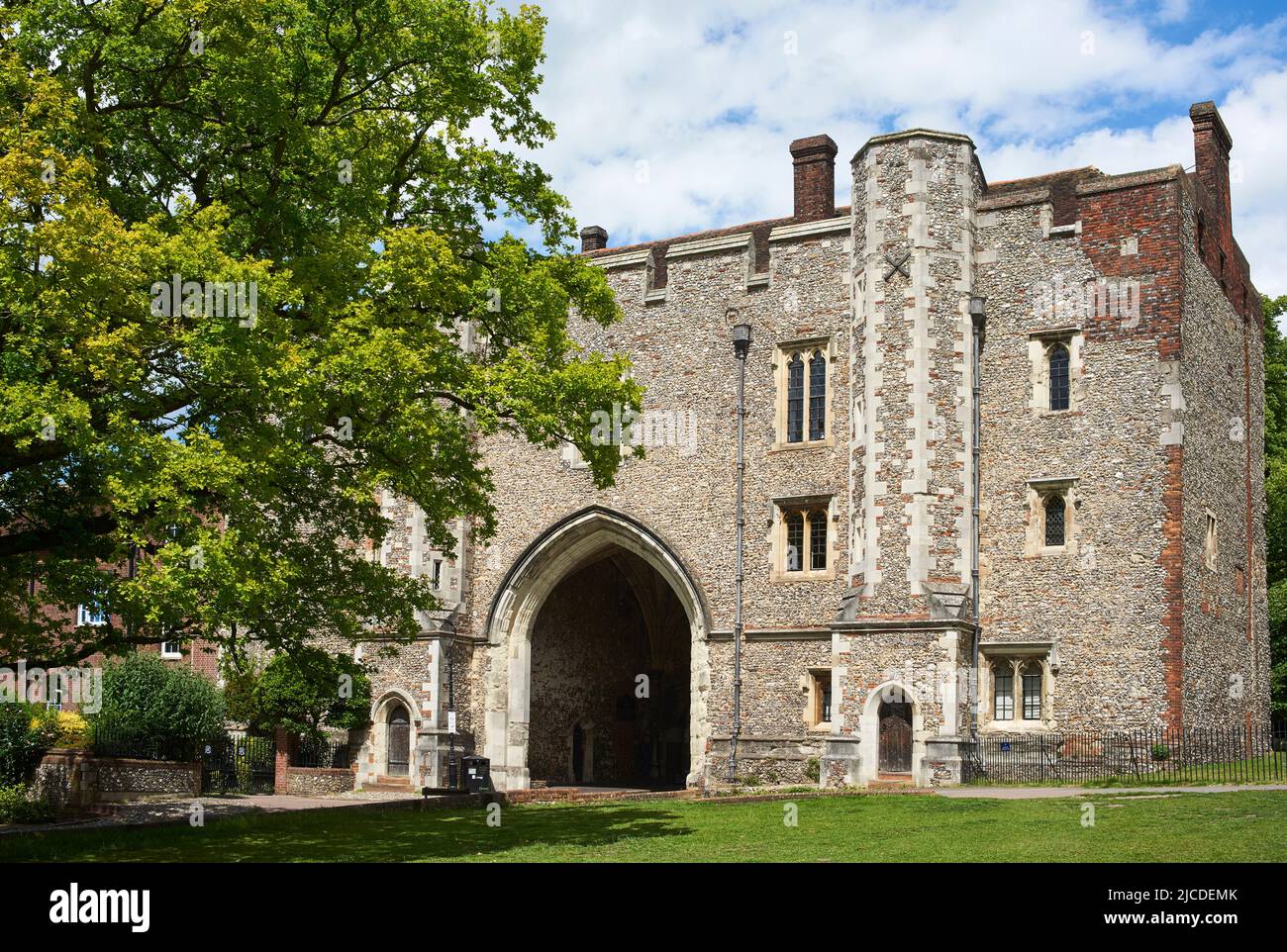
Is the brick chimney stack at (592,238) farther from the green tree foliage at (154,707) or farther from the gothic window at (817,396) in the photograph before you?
the green tree foliage at (154,707)

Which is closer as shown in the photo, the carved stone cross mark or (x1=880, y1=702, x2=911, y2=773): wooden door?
(x1=880, y1=702, x2=911, y2=773): wooden door

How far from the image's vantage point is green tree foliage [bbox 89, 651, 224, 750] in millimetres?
23016

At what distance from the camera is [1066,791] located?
19781 millimetres

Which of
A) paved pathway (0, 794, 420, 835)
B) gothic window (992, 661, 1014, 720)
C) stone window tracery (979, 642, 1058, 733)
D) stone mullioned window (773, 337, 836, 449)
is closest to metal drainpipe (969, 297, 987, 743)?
stone window tracery (979, 642, 1058, 733)

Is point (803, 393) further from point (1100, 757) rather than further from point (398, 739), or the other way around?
point (398, 739)

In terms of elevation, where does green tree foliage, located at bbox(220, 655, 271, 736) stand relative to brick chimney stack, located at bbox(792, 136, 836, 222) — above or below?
below

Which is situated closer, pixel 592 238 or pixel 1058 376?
pixel 1058 376

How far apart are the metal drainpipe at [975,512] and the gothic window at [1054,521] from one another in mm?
1215

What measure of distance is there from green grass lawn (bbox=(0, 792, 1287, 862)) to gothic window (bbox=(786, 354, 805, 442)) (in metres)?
8.59

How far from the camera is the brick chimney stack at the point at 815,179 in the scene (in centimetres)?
2808

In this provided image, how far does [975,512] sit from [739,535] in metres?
4.56

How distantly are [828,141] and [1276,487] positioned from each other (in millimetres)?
12365

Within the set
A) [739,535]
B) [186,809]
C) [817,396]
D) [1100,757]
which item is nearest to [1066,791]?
[1100,757]

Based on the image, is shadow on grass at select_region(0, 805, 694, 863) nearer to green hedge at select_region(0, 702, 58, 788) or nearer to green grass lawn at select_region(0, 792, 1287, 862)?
green grass lawn at select_region(0, 792, 1287, 862)
